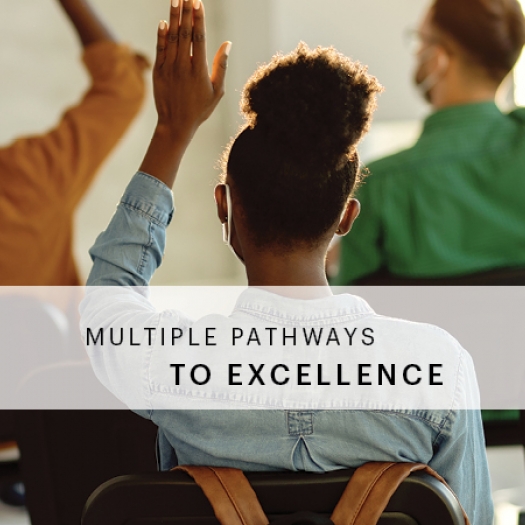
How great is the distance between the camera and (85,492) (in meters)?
1.03

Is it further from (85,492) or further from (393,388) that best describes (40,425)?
(393,388)

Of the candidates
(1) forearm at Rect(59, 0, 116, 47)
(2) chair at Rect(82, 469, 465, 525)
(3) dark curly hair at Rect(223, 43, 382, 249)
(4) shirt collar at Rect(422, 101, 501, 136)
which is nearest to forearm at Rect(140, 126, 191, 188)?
(3) dark curly hair at Rect(223, 43, 382, 249)

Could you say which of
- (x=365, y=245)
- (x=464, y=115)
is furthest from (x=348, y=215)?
(x=464, y=115)

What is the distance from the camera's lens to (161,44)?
756 millimetres

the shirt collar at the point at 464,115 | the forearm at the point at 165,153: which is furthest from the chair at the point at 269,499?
the shirt collar at the point at 464,115

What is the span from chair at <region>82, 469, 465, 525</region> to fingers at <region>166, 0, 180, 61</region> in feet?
1.43

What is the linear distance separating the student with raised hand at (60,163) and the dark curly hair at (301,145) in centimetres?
160

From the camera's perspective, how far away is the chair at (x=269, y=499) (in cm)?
56

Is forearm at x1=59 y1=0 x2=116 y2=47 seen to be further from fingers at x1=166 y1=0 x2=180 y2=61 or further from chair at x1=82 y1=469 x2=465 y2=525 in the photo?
chair at x1=82 y1=469 x2=465 y2=525

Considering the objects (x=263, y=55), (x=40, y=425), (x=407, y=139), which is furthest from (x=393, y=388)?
(x=263, y=55)

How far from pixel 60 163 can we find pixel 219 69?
5.42ft

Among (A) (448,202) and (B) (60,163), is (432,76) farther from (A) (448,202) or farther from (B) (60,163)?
(B) (60,163)

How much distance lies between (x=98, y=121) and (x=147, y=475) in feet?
6.27

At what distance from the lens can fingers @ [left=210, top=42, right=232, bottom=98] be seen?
76 cm
